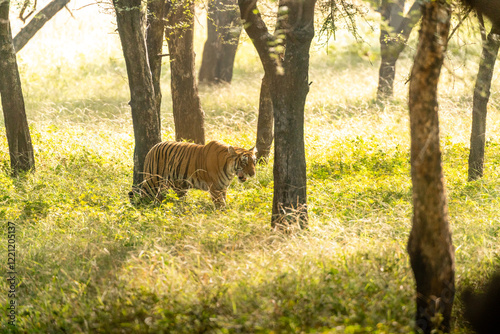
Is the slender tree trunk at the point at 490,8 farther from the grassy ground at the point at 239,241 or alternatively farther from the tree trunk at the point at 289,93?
the tree trunk at the point at 289,93

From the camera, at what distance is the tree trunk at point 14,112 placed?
9508mm

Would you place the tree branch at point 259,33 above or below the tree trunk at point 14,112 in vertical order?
above

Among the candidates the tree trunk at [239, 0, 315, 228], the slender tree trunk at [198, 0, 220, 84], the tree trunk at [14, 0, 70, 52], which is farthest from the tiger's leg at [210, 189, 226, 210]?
the slender tree trunk at [198, 0, 220, 84]

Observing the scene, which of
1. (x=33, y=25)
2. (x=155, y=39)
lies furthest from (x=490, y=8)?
(x=33, y=25)

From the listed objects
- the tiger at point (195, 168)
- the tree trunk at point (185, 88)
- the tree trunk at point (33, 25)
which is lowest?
the tiger at point (195, 168)

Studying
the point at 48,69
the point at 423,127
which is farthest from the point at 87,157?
the point at 48,69

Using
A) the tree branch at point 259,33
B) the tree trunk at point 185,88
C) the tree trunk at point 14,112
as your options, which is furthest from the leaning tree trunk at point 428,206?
the tree trunk at point 185,88

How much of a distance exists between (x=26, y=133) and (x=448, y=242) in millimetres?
7909

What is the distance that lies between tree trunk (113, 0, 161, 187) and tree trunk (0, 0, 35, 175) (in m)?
2.55

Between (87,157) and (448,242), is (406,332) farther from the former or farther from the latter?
(87,157)

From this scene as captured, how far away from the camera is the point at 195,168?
7.91 m

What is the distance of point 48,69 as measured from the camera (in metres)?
20.0

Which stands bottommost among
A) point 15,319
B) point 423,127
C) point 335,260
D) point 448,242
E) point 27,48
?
point 15,319

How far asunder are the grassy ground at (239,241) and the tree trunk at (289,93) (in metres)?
0.35
